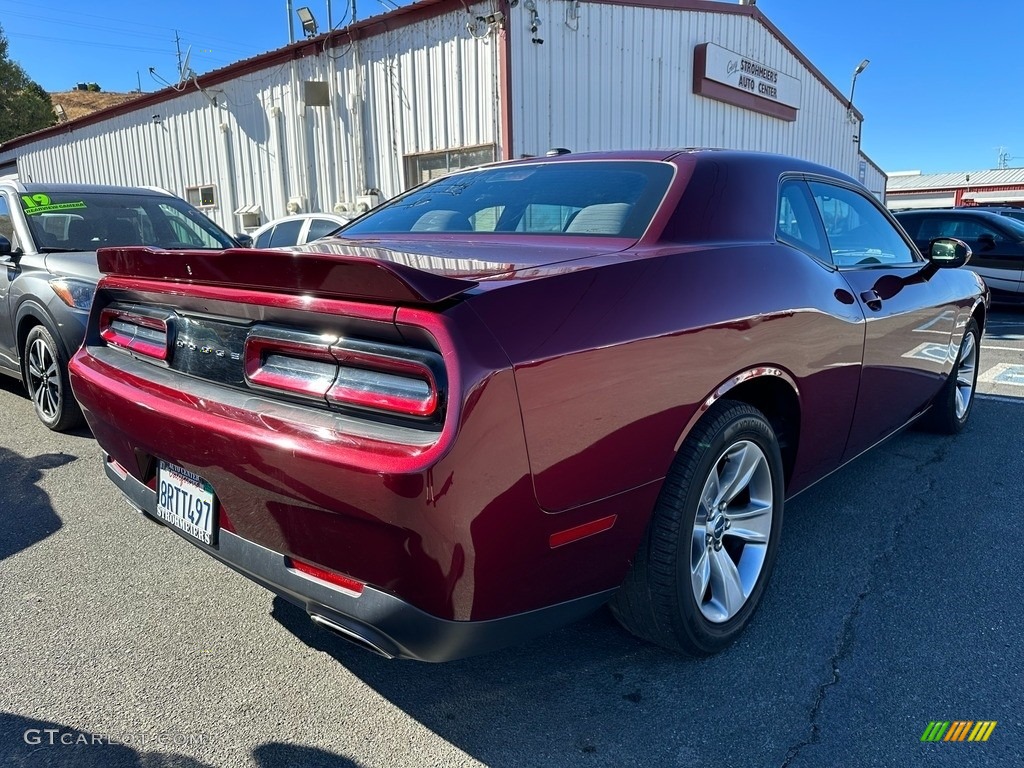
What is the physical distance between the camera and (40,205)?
5266 millimetres

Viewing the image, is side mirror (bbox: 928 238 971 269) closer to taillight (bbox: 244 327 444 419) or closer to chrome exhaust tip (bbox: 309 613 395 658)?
taillight (bbox: 244 327 444 419)

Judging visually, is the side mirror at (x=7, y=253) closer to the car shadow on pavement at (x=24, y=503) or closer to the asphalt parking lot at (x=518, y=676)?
the car shadow on pavement at (x=24, y=503)

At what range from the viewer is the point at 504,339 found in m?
1.57

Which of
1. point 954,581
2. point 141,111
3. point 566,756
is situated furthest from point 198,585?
point 141,111

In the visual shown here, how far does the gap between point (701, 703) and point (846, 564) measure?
1.19 meters

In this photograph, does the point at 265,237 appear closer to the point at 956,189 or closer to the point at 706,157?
the point at 706,157

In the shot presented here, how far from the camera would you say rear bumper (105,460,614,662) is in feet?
5.30

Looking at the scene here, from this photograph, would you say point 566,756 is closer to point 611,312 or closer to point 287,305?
point 611,312

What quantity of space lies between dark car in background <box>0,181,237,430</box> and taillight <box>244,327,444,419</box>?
2592mm

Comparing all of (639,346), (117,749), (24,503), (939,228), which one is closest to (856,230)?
(639,346)

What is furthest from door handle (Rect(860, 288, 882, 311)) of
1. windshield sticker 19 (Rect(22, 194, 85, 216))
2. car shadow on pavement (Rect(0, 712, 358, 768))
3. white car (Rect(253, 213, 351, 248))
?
white car (Rect(253, 213, 351, 248))

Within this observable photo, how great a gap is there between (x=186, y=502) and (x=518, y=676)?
3.65 ft

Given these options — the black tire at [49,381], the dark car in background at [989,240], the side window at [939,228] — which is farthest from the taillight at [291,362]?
the side window at [939,228]

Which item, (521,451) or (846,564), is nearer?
(521,451)
